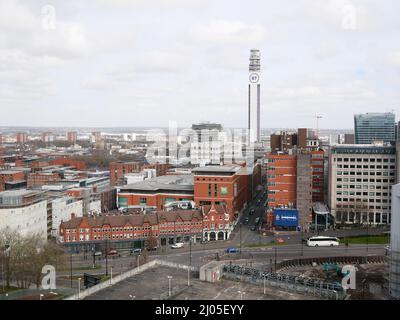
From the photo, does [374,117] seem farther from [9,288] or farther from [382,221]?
[9,288]

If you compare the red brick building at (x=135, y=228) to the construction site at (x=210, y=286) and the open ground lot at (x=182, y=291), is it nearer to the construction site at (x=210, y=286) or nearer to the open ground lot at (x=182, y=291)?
the construction site at (x=210, y=286)

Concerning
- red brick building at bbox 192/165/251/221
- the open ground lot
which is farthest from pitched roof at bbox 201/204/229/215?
the open ground lot

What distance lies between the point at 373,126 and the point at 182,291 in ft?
114

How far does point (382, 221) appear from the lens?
19.3m

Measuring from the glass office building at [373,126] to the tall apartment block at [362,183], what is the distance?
18982 millimetres

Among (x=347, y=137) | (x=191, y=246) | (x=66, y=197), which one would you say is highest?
(x=347, y=137)

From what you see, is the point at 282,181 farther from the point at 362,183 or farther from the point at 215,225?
the point at 362,183

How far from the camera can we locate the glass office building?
123ft

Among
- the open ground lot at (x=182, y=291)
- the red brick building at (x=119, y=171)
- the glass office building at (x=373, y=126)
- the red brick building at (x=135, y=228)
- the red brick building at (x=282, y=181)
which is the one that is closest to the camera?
the open ground lot at (x=182, y=291)

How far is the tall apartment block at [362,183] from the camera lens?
758 inches

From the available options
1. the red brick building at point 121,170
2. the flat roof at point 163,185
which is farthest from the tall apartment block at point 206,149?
the flat roof at point 163,185

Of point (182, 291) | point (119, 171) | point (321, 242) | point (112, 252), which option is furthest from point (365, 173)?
point (182, 291)

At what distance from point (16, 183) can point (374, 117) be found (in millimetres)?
28447

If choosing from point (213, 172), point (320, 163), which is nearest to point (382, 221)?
point (320, 163)
